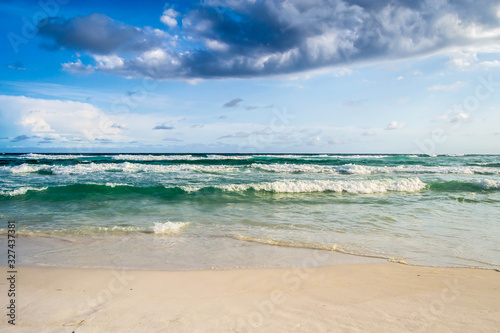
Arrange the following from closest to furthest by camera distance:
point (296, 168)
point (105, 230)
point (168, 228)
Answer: point (105, 230) → point (168, 228) → point (296, 168)

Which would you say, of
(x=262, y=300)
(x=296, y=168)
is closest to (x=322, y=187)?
(x=262, y=300)

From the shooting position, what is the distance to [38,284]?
4.08 meters

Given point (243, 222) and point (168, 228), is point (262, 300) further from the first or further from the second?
point (243, 222)

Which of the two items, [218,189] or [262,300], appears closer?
[262,300]

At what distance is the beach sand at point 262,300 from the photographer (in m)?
2.95

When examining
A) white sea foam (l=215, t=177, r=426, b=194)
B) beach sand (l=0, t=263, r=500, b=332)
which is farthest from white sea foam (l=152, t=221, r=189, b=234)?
white sea foam (l=215, t=177, r=426, b=194)

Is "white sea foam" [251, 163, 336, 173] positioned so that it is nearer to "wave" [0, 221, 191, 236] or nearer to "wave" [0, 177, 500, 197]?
"wave" [0, 177, 500, 197]

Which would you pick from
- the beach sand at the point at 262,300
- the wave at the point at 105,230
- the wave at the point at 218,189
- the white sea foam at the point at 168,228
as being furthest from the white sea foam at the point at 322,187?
the beach sand at the point at 262,300

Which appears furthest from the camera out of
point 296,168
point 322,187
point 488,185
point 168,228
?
point 296,168

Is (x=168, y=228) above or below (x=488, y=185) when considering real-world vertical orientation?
below

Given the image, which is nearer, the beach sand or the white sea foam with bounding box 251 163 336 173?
the beach sand

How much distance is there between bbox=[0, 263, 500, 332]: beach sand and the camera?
2947 mm

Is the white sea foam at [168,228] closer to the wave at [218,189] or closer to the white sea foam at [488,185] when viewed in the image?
the wave at [218,189]

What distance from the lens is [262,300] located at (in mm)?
3555
